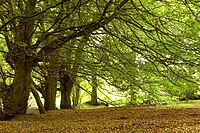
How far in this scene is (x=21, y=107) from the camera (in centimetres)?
821

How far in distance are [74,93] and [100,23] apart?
9.46 meters

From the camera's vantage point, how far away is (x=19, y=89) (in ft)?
26.4

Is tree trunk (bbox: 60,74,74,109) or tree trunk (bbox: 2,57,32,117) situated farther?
tree trunk (bbox: 60,74,74,109)

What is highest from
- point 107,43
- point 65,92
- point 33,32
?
point 33,32

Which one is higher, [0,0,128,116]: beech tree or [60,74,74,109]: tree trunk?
[0,0,128,116]: beech tree

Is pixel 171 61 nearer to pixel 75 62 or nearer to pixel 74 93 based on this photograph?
pixel 75 62

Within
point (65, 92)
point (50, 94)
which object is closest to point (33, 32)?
point (50, 94)

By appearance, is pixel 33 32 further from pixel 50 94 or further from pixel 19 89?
pixel 50 94

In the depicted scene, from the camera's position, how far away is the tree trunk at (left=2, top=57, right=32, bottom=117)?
316 inches

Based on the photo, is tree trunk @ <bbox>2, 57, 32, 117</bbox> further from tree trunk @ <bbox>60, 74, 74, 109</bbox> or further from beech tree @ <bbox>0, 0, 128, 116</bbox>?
tree trunk @ <bbox>60, 74, 74, 109</bbox>

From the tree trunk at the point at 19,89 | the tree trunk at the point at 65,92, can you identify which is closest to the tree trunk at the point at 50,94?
the tree trunk at the point at 65,92

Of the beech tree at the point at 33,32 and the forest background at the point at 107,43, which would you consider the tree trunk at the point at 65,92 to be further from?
the beech tree at the point at 33,32

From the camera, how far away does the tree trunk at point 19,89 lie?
8.04 metres

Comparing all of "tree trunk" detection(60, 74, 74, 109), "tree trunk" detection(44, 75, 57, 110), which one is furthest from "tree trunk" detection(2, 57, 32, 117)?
"tree trunk" detection(60, 74, 74, 109)
